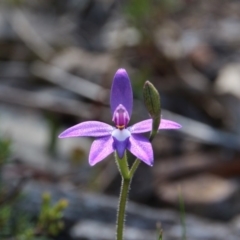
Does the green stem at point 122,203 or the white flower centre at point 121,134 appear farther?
the green stem at point 122,203

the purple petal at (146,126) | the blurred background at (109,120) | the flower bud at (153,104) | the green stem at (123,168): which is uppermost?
the blurred background at (109,120)

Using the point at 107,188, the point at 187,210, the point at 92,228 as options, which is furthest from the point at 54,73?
the point at 92,228

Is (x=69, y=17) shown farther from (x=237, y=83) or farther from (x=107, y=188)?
(x=107, y=188)

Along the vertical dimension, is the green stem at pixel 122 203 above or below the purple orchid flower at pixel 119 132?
below

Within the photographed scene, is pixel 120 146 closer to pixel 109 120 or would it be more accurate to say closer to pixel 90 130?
pixel 90 130

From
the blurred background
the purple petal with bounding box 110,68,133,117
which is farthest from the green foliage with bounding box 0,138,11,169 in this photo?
the purple petal with bounding box 110,68,133,117

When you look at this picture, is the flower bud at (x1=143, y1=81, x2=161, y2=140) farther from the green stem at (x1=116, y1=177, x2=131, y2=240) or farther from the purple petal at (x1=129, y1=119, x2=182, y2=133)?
the green stem at (x1=116, y1=177, x2=131, y2=240)

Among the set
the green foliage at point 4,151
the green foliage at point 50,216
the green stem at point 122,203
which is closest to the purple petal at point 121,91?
the green stem at point 122,203

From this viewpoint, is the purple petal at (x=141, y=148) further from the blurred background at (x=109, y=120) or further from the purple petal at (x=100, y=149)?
the blurred background at (x=109, y=120)
